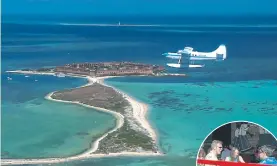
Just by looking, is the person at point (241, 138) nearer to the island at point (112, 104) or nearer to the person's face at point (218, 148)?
the person's face at point (218, 148)

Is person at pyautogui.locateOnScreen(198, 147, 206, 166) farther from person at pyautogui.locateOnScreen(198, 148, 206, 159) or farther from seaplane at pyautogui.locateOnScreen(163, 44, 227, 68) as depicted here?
seaplane at pyautogui.locateOnScreen(163, 44, 227, 68)

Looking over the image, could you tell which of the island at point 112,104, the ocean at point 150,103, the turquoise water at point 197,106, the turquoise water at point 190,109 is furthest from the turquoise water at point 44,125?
the turquoise water at point 197,106

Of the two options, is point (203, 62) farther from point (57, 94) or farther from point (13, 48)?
point (13, 48)

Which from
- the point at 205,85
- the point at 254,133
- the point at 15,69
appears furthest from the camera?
the point at 15,69

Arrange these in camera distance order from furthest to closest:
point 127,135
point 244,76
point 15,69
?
1. point 15,69
2. point 244,76
3. point 127,135

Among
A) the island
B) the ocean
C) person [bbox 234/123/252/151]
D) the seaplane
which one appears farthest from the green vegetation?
person [bbox 234/123/252/151]

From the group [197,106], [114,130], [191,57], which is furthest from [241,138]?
[191,57]

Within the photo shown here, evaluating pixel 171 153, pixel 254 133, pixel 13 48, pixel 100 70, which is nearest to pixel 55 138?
pixel 171 153
